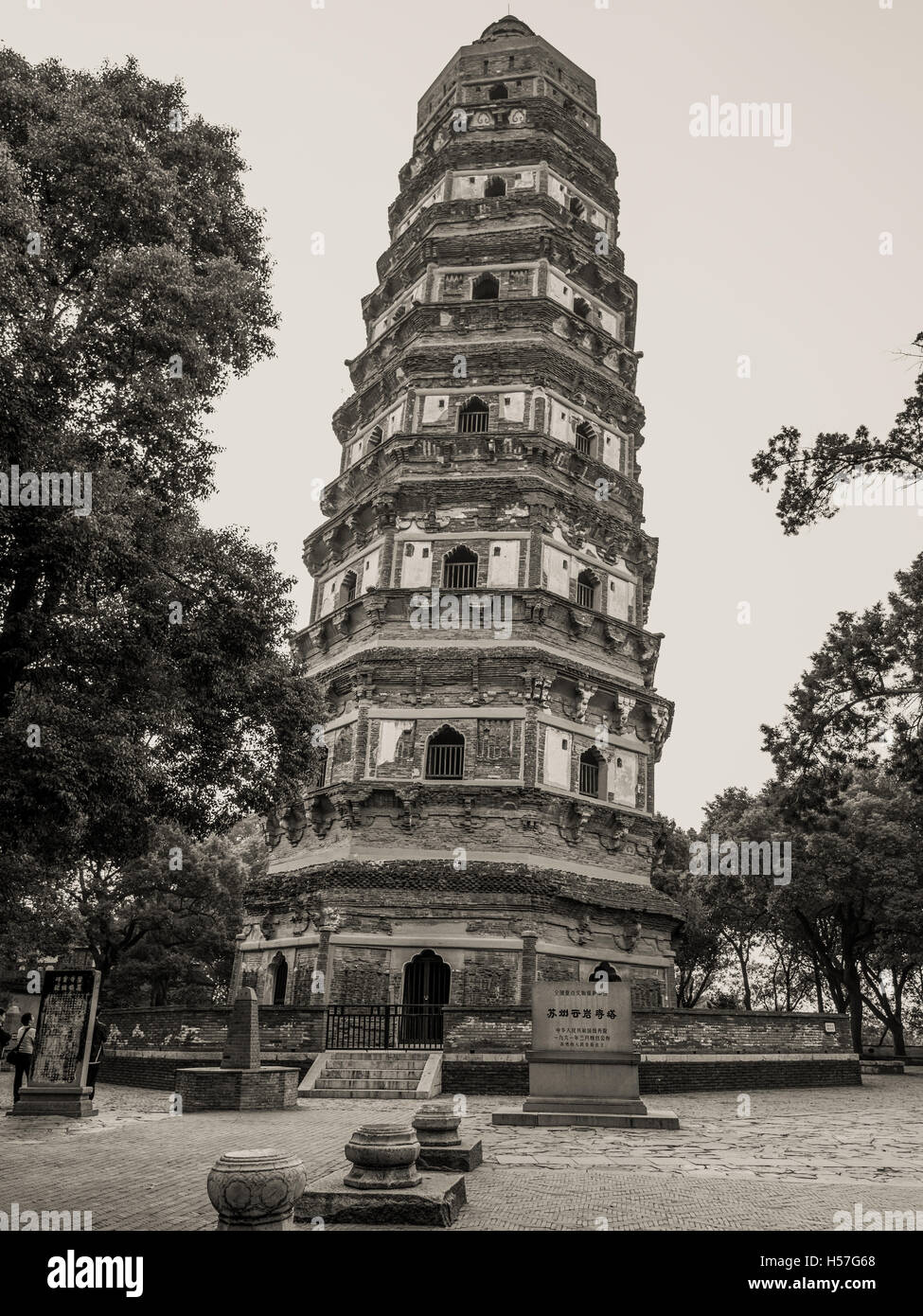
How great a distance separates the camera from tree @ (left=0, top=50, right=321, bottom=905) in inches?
361

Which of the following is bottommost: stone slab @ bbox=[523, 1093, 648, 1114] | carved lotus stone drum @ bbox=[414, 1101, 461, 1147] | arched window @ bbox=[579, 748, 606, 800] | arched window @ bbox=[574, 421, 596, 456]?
stone slab @ bbox=[523, 1093, 648, 1114]

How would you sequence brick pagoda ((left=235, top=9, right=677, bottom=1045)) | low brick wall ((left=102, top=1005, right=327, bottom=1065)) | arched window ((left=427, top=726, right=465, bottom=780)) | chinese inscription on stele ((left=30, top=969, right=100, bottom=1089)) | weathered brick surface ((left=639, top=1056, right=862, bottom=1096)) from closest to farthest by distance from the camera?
chinese inscription on stele ((left=30, top=969, right=100, bottom=1089))
low brick wall ((left=102, top=1005, right=327, bottom=1065))
weathered brick surface ((left=639, top=1056, right=862, bottom=1096))
brick pagoda ((left=235, top=9, right=677, bottom=1045))
arched window ((left=427, top=726, right=465, bottom=780))

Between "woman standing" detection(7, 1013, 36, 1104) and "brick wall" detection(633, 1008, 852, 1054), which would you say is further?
"brick wall" detection(633, 1008, 852, 1054)

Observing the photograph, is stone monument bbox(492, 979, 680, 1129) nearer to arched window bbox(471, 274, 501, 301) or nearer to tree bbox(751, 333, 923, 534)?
tree bbox(751, 333, 923, 534)

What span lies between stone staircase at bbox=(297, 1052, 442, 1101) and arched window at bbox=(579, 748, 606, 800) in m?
8.81

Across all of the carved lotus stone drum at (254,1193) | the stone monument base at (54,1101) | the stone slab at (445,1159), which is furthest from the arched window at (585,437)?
the carved lotus stone drum at (254,1193)

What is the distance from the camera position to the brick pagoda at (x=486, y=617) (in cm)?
2123

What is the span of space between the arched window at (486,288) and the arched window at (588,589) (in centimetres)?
926

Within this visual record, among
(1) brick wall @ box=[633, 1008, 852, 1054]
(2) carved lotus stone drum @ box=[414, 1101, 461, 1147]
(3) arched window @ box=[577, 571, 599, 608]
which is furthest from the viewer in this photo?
(3) arched window @ box=[577, 571, 599, 608]

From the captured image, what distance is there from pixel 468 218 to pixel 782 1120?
2576 centimetres

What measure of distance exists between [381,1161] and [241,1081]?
8255mm

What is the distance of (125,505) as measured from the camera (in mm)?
9820

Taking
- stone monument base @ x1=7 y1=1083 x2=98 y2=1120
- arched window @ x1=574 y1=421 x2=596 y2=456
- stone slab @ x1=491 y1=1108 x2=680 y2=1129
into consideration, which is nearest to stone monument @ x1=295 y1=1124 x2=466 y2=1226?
stone slab @ x1=491 y1=1108 x2=680 y2=1129

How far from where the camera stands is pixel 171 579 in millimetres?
10742
